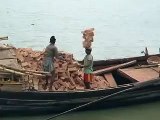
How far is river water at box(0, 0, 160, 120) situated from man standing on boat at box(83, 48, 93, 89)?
1126 centimetres

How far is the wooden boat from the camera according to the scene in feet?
34.2

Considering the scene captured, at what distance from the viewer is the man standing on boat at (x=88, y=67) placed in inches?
443

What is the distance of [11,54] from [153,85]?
4.43 m

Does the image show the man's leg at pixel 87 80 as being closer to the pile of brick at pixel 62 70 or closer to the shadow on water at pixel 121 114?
the pile of brick at pixel 62 70

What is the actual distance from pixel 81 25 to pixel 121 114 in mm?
20561

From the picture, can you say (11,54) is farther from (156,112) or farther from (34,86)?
(156,112)

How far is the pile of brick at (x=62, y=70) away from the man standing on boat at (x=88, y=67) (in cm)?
23

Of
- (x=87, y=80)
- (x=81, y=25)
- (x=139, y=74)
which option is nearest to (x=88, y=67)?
(x=87, y=80)

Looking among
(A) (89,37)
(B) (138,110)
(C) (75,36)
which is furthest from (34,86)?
(C) (75,36)

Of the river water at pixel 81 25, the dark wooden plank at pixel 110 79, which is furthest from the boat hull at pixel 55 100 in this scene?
the river water at pixel 81 25

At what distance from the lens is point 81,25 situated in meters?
31.6

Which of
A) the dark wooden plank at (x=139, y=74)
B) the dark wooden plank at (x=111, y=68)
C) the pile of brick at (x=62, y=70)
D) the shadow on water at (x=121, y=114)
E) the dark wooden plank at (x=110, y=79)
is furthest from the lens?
the dark wooden plank at (x=111, y=68)

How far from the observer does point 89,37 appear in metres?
11.6

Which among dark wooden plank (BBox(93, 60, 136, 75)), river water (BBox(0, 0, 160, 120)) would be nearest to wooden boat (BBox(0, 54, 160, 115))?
dark wooden plank (BBox(93, 60, 136, 75))
